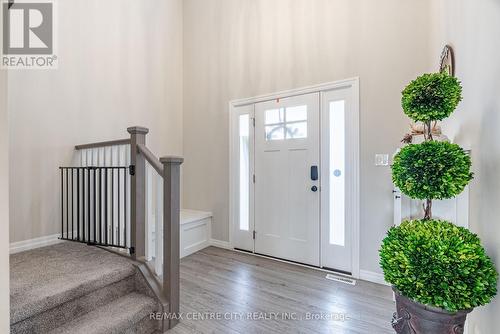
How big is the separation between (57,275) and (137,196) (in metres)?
0.75

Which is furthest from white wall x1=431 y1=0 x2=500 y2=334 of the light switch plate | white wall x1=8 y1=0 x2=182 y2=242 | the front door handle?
white wall x1=8 y1=0 x2=182 y2=242

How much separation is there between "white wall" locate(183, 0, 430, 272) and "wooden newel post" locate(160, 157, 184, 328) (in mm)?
1710

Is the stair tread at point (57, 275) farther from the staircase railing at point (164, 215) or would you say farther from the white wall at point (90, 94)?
the white wall at point (90, 94)

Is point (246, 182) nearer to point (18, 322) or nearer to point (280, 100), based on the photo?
point (280, 100)

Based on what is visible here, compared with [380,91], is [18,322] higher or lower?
lower

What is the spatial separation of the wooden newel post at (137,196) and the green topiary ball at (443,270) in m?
1.78

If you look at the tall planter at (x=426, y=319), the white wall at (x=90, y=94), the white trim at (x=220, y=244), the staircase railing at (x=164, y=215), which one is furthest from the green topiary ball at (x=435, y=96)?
the white wall at (x=90, y=94)

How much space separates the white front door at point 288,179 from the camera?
2861 millimetres

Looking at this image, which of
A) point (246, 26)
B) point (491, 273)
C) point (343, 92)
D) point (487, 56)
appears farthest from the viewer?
point (246, 26)

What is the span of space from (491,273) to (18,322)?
2250mm

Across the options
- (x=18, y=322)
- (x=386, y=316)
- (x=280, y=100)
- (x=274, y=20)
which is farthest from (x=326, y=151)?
(x=18, y=322)

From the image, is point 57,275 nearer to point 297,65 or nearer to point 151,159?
point 151,159

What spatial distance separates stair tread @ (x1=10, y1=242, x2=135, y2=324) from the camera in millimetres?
1453

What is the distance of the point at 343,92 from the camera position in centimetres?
271
